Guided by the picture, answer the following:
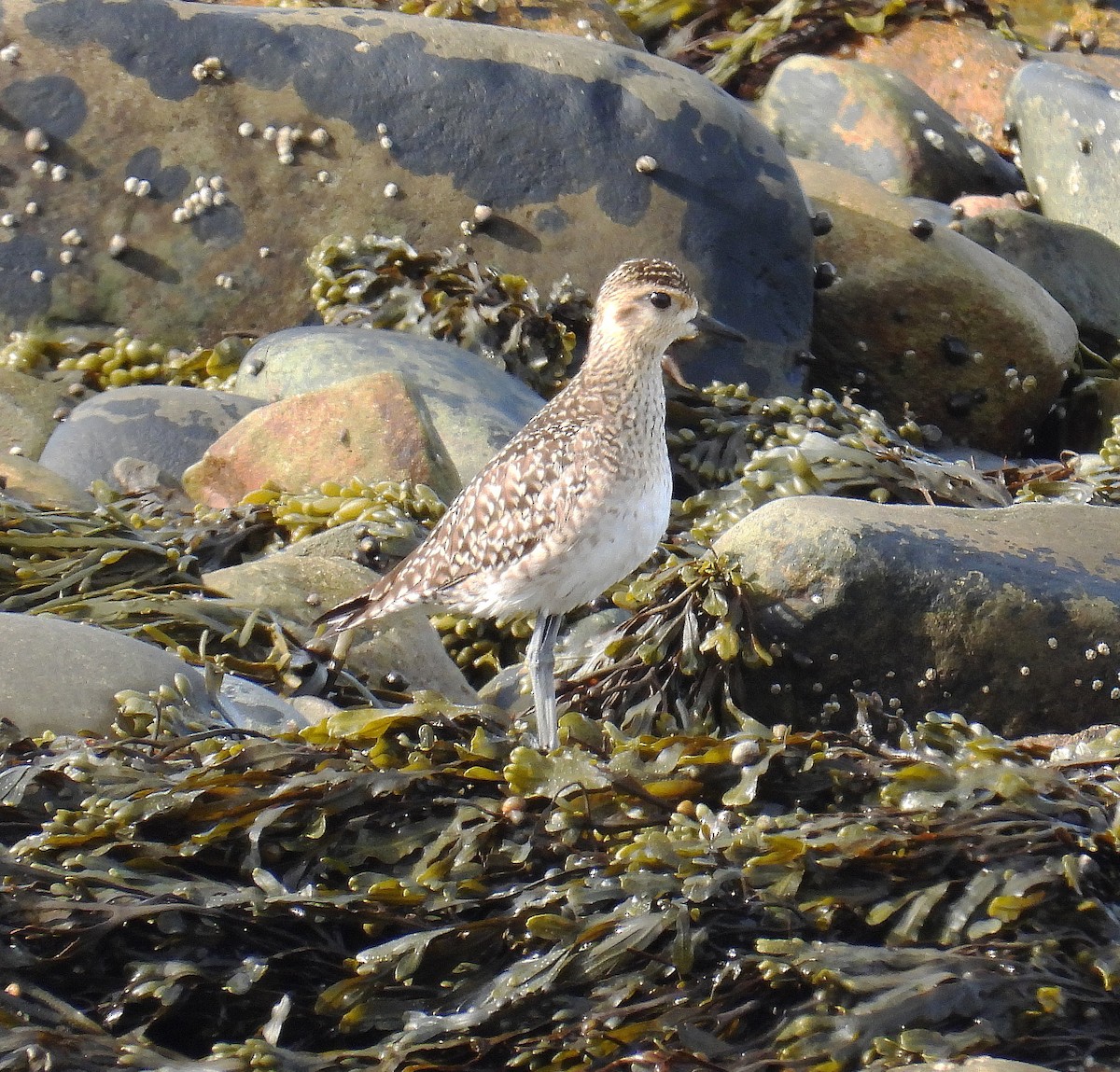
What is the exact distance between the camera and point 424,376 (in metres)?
6.62

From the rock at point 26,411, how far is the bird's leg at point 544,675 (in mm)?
3157

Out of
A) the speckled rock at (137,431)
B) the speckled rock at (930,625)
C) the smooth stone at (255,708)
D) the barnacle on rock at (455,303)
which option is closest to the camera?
the smooth stone at (255,708)

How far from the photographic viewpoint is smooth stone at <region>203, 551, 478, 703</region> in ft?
16.9

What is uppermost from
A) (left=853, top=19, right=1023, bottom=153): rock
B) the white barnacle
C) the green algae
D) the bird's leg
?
(left=853, top=19, right=1023, bottom=153): rock

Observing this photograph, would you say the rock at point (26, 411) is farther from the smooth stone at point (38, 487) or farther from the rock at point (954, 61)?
the rock at point (954, 61)

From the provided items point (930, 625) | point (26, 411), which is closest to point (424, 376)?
point (26, 411)

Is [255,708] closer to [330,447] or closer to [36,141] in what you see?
[330,447]

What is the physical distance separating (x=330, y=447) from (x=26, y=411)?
1786 millimetres

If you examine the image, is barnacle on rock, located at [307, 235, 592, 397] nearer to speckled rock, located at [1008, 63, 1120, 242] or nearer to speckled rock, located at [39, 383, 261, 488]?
speckled rock, located at [39, 383, 261, 488]

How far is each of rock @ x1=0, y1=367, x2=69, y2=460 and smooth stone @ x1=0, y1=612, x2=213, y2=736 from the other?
2.88 metres

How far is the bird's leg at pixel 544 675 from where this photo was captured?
4441 millimetres

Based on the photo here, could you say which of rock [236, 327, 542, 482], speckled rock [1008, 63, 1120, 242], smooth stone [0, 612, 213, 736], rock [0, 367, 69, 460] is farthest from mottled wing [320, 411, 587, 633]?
speckled rock [1008, 63, 1120, 242]

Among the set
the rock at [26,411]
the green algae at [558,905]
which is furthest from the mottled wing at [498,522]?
the rock at [26,411]

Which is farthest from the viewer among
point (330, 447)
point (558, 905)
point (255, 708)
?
point (330, 447)
